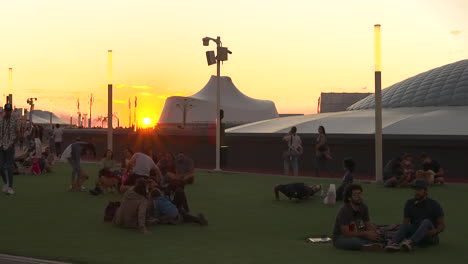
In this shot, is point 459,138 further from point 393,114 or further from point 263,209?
point 263,209

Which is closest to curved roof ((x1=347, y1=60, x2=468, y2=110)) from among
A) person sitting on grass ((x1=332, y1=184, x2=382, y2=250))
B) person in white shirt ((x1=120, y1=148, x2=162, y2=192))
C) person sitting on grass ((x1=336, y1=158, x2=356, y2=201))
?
person sitting on grass ((x1=336, y1=158, x2=356, y2=201))

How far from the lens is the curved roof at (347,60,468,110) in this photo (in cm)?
3866

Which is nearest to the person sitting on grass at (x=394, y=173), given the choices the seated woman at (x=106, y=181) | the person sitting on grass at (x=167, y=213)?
the seated woman at (x=106, y=181)

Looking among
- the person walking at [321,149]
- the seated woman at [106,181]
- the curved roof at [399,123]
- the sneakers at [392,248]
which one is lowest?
the sneakers at [392,248]

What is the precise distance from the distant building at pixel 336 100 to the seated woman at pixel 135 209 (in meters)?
92.7

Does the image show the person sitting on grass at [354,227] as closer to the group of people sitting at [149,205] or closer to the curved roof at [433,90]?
the group of people sitting at [149,205]

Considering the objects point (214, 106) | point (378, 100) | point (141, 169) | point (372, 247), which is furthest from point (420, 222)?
point (214, 106)

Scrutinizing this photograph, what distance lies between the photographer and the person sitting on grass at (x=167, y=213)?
11.8 meters

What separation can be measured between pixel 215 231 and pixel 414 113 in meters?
26.4

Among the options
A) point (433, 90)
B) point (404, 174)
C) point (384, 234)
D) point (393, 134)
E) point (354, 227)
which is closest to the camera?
point (354, 227)

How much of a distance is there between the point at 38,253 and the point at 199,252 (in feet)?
6.90

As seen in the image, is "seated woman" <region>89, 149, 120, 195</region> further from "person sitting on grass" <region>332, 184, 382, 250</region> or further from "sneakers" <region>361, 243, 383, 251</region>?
"sneakers" <region>361, 243, 383, 251</region>

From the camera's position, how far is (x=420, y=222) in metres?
9.59

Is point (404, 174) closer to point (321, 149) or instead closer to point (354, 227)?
point (321, 149)
